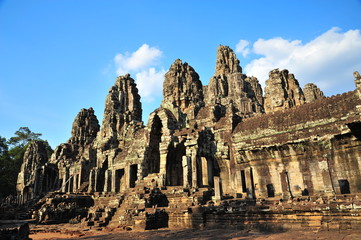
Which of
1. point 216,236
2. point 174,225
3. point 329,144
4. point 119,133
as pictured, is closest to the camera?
point 216,236

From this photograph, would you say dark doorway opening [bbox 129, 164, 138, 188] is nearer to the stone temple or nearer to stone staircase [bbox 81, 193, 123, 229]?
the stone temple

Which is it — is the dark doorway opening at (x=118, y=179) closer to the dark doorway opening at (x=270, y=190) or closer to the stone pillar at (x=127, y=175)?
the stone pillar at (x=127, y=175)

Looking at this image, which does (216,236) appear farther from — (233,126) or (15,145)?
(15,145)

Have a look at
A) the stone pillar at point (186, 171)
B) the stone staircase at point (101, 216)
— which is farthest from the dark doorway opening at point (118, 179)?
the stone pillar at point (186, 171)

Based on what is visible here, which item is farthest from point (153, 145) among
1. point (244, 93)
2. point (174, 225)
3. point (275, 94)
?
point (244, 93)

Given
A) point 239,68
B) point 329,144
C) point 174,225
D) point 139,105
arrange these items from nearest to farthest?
point 174,225 < point 329,144 < point 139,105 < point 239,68

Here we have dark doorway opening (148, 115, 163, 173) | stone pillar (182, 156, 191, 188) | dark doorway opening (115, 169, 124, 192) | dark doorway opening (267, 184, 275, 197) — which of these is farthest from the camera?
dark doorway opening (115, 169, 124, 192)

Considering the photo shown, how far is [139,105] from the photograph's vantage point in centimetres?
5475

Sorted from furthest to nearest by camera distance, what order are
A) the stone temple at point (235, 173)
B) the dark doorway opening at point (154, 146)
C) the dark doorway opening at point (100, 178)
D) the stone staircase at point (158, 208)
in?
1. the dark doorway opening at point (100, 178)
2. the dark doorway opening at point (154, 146)
3. the stone staircase at point (158, 208)
4. the stone temple at point (235, 173)

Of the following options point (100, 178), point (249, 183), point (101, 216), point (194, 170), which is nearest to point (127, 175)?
point (100, 178)

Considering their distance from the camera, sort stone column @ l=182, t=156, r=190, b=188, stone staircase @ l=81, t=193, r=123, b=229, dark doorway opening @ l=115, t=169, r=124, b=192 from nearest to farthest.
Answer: stone staircase @ l=81, t=193, r=123, b=229 → stone column @ l=182, t=156, r=190, b=188 → dark doorway opening @ l=115, t=169, r=124, b=192

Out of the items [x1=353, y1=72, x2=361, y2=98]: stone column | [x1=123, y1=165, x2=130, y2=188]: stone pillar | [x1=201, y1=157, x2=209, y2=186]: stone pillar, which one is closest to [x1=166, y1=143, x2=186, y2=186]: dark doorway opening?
[x1=201, y1=157, x2=209, y2=186]: stone pillar

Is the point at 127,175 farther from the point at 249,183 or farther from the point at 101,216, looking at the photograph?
the point at 249,183

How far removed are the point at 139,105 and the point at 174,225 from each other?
4237cm
